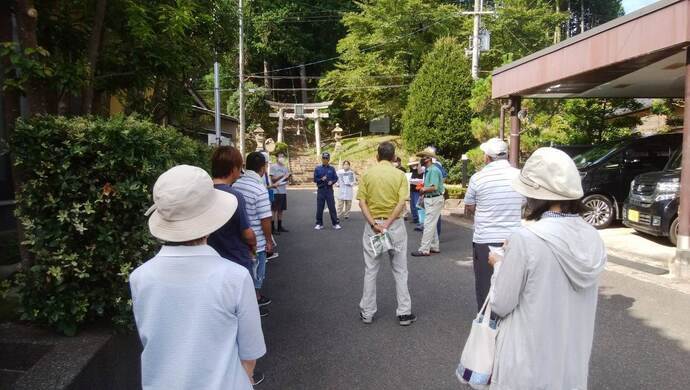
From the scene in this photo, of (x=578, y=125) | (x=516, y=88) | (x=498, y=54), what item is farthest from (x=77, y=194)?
(x=498, y=54)

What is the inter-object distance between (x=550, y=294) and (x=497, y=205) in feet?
7.36

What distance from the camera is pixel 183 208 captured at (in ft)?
6.19

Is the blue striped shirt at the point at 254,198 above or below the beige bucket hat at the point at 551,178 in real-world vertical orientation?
below

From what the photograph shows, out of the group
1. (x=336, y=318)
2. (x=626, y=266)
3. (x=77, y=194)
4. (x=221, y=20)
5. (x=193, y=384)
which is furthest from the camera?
(x=626, y=266)

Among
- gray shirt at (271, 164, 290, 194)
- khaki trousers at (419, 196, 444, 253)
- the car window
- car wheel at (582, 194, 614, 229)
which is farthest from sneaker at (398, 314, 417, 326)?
the car window

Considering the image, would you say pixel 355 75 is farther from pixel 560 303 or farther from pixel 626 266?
pixel 560 303

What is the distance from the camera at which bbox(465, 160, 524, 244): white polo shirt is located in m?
4.27

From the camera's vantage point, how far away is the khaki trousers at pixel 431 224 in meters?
8.73

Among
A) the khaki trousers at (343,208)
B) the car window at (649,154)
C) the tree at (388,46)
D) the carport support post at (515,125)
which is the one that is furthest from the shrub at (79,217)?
the tree at (388,46)

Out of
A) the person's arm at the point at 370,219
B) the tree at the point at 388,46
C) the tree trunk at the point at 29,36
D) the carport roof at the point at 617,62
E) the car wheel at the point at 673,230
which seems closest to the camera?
the tree trunk at the point at 29,36

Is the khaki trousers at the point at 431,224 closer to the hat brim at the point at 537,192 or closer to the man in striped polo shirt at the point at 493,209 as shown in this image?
the man in striped polo shirt at the point at 493,209

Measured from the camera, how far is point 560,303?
2.13 metres

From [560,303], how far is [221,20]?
21.2 feet

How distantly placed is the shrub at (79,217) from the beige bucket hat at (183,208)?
5.47 feet
